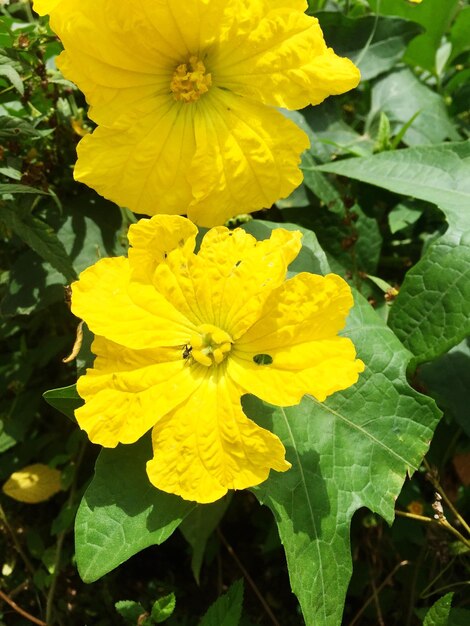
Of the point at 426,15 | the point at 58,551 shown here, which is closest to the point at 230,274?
the point at 58,551

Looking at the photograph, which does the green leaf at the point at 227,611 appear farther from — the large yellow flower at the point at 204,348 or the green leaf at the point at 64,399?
the green leaf at the point at 64,399

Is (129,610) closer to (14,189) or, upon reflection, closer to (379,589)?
(379,589)

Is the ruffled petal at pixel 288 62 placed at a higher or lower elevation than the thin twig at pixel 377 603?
higher

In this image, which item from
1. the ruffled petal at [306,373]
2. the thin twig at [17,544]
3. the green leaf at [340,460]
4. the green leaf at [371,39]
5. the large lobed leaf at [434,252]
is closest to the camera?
the ruffled petal at [306,373]

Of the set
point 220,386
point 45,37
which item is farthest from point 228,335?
point 45,37

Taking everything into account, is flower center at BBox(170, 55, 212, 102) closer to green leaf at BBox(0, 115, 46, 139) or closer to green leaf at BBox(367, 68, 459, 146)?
green leaf at BBox(0, 115, 46, 139)

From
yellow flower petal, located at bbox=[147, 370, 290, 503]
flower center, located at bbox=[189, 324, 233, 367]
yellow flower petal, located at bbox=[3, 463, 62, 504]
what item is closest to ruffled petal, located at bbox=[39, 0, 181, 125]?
flower center, located at bbox=[189, 324, 233, 367]

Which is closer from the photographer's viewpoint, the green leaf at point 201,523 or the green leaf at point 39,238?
the green leaf at point 39,238

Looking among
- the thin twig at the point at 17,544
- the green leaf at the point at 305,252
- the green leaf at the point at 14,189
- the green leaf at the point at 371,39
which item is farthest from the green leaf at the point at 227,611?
the green leaf at the point at 371,39
